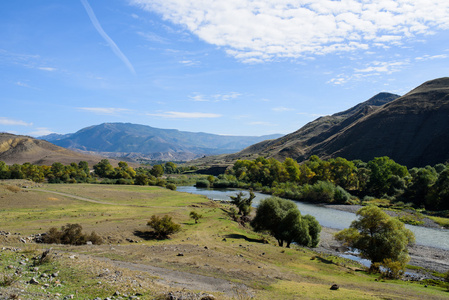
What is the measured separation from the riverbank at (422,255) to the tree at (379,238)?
472 cm

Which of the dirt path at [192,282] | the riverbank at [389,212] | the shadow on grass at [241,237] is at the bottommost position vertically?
the shadow on grass at [241,237]

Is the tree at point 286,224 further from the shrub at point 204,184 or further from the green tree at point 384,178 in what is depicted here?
the shrub at point 204,184

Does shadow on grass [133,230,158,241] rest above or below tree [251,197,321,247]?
below

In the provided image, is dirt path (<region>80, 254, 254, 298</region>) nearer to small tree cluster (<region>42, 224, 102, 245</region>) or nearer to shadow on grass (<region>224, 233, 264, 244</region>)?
small tree cluster (<region>42, 224, 102, 245</region>)

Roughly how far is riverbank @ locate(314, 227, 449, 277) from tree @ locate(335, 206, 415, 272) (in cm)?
472

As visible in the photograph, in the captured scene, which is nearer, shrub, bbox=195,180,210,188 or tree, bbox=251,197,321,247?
tree, bbox=251,197,321,247

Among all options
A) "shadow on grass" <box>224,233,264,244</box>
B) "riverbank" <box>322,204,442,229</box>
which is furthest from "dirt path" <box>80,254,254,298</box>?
"riverbank" <box>322,204,442,229</box>

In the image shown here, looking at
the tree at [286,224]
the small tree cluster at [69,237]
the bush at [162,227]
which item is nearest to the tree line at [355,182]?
the tree at [286,224]

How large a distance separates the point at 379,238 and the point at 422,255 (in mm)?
13900

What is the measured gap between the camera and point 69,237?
28.9 metres

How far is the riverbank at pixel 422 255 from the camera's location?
3388cm

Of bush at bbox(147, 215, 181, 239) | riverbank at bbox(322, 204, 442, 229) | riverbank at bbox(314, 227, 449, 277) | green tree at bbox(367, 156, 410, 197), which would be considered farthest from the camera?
green tree at bbox(367, 156, 410, 197)

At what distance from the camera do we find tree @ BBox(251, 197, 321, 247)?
1471 inches

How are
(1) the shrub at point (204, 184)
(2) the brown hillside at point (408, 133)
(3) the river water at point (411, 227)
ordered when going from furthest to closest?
1. (1) the shrub at point (204, 184)
2. (2) the brown hillside at point (408, 133)
3. (3) the river water at point (411, 227)
